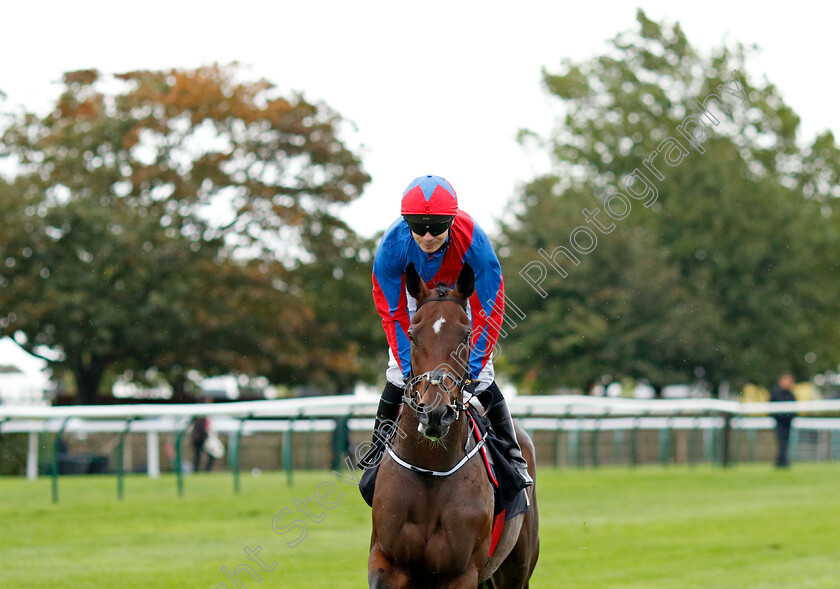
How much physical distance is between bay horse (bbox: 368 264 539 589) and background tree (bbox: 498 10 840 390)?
3178 cm

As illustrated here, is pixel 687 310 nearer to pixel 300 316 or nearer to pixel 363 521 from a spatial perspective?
pixel 300 316

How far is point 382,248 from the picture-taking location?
573 centimetres

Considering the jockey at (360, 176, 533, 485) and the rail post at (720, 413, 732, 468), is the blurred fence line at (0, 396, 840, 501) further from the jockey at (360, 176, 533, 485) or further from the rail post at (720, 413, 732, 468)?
the jockey at (360, 176, 533, 485)

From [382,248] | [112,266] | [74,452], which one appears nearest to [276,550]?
[382,248]

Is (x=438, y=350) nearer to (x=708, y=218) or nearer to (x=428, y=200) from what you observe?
(x=428, y=200)

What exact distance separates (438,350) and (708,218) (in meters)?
36.6

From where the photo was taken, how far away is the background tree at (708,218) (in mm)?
38625

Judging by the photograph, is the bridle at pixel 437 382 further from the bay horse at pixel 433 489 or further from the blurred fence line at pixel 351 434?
the blurred fence line at pixel 351 434

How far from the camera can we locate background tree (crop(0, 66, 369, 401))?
28.5m

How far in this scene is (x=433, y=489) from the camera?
17.8 feet

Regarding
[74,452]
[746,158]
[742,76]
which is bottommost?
[74,452]

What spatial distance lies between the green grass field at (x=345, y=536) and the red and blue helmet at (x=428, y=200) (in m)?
4.01

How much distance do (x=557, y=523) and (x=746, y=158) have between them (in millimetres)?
34469

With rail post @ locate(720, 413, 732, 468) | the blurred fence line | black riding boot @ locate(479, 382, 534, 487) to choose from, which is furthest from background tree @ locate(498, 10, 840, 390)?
black riding boot @ locate(479, 382, 534, 487)
